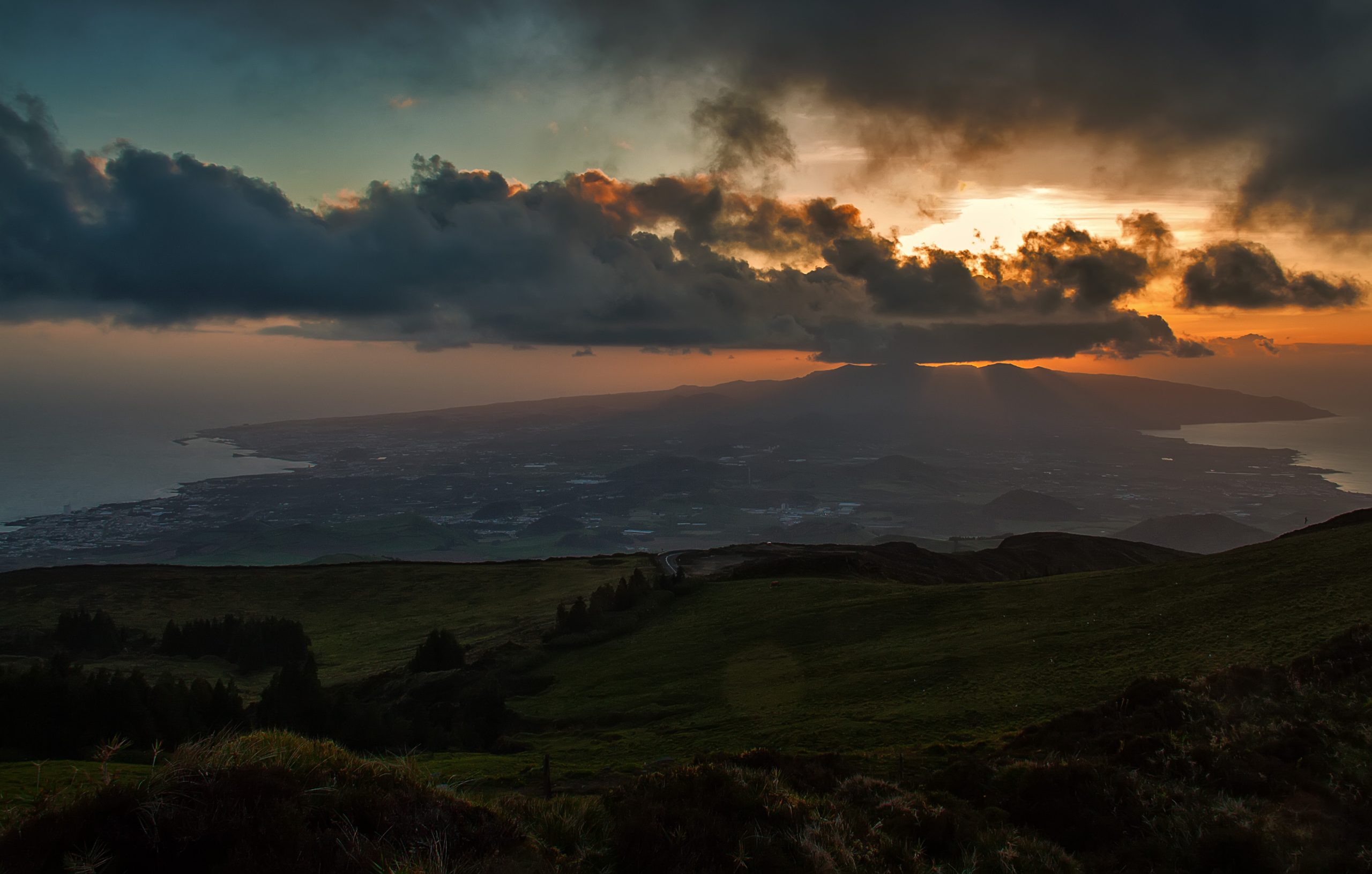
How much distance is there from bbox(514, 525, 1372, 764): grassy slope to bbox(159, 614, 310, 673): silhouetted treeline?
28624mm

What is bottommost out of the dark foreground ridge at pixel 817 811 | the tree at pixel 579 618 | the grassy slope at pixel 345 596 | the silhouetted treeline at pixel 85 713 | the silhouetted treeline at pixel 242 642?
the grassy slope at pixel 345 596

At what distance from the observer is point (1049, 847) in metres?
10.3

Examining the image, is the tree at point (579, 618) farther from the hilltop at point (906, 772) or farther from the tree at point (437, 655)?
the hilltop at point (906, 772)

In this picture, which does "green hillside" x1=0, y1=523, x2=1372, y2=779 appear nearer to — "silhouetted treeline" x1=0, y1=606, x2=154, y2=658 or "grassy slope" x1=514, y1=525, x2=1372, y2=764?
"grassy slope" x1=514, y1=525, x2=1372, y2=764

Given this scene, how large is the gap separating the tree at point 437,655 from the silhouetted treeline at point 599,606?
29.2 ft

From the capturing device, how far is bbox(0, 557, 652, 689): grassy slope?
246 feet

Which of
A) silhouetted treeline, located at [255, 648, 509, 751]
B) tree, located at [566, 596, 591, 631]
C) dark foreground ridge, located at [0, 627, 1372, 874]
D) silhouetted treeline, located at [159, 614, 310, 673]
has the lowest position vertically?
silhouetted treeline, located at [159, 614, 310, 673]

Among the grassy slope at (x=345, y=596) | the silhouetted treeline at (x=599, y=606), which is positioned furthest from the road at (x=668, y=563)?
the silhouetted treeline at (x=599, y=606)

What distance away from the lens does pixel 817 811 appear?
→ 34.5ft

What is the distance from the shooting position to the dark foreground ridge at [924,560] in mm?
77500

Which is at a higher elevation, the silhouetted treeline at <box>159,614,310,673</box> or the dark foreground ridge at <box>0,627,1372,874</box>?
the dark foreground ridge at <box>0,627,1372,874</box>

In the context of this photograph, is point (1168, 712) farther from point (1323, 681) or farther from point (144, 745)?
point (144, 745)

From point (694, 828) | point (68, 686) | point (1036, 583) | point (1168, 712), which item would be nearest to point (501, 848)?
point (694, 828)

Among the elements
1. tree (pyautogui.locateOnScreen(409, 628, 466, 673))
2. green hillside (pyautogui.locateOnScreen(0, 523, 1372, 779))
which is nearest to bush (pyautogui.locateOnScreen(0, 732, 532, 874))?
green hillside (pyautogui.locateOnScreen(0, 523, 1372, 779))
